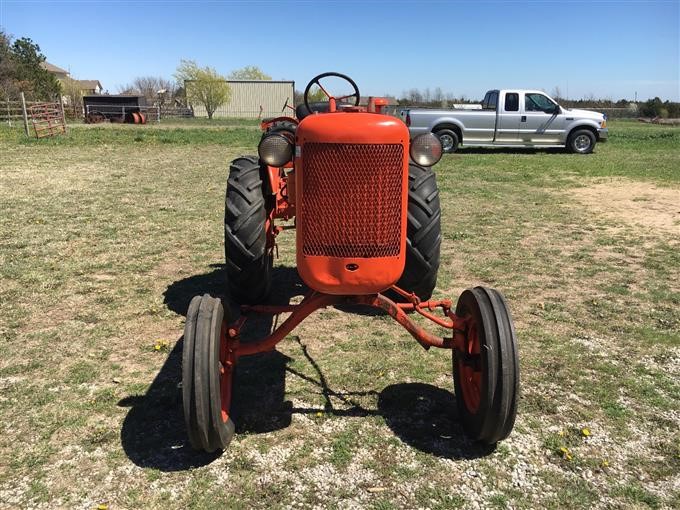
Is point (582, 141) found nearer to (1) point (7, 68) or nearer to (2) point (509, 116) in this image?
(2) point (509, 116)

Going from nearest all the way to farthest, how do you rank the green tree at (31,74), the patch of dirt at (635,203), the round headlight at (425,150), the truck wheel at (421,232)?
the round headlight at (425,150), the truck wheel at (421,232), the patch of dirt at (635,203), the green tree at (31,74)

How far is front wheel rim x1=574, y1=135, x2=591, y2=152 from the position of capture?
16.9 m

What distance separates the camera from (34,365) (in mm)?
3703

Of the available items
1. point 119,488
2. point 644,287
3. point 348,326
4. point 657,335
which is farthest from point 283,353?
point 644,287

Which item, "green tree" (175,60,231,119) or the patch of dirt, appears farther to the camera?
"green tree" (175,60,231,119)

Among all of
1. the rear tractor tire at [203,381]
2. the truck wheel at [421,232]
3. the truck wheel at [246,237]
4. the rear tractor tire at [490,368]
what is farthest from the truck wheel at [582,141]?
the rear tractor tire at [203,381]

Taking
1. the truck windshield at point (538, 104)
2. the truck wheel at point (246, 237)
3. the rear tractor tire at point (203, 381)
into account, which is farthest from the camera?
the truck windshield at point (538, 104)

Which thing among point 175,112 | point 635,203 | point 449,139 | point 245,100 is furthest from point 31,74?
point 635,203

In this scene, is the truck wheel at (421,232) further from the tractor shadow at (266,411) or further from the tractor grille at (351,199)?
the tractor grille at (351,199)

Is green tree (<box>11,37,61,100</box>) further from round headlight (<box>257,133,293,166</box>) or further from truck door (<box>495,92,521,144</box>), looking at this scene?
round headlight (<box>257,133,293,166</box>)

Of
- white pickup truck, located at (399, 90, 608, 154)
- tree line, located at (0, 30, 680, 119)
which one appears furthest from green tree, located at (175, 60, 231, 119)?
white pickup truck, located at (399, 90, 608, 154)

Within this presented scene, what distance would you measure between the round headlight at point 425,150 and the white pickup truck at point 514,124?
13.8 meters

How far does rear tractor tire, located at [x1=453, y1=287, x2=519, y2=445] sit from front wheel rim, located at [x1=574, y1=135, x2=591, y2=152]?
15.6 m

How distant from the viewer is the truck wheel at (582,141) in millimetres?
16828
